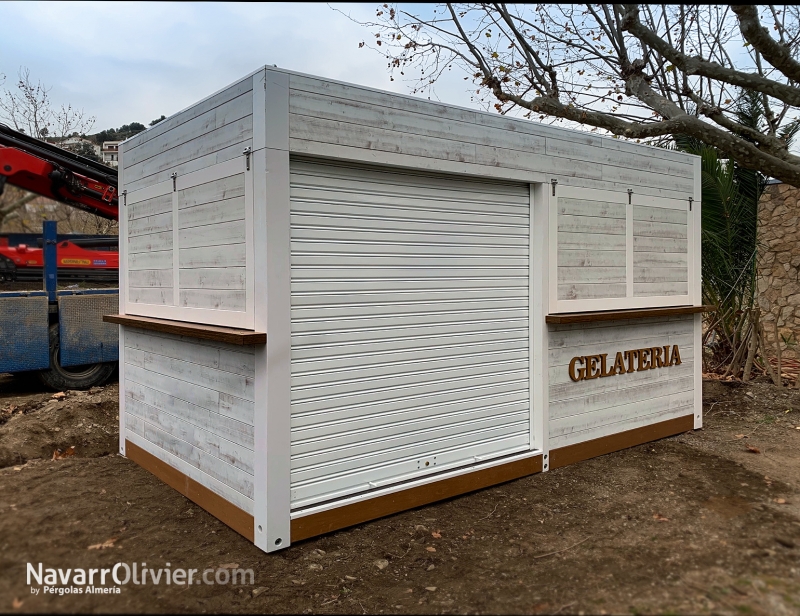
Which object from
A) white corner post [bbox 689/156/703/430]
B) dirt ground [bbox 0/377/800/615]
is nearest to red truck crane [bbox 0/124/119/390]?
dirt ground [bbox 0/377/800/615]

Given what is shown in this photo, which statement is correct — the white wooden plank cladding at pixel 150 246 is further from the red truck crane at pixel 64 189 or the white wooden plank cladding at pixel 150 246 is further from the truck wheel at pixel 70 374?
the truck wheel at pixel 70 374

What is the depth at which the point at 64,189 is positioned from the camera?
23.9ft

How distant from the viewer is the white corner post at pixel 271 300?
4.12m

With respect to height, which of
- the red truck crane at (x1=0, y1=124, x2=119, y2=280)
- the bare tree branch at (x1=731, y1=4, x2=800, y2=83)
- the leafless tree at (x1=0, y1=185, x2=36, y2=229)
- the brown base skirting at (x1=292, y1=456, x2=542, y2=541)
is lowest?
the brown base skirting at (x1=292, y1=456, x2=542, y2=541)

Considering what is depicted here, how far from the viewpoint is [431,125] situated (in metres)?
5.00

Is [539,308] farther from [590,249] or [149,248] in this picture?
[149,248]

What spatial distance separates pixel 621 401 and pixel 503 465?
178 centimetres

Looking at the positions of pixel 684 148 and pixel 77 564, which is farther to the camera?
pixel 684 148

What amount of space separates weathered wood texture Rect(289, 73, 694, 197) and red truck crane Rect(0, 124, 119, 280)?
2.31m

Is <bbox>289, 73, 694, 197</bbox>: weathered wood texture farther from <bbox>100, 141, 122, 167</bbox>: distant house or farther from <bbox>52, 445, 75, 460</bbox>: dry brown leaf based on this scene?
<bbox>52, 445, 75, 460</bbox>: dry brown leaf

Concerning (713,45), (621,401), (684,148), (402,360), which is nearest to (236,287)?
(402,360)

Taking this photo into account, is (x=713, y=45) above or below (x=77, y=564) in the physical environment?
above

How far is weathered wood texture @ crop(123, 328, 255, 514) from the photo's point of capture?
4.39 metres

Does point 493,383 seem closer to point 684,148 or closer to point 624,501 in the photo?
point 624,501
